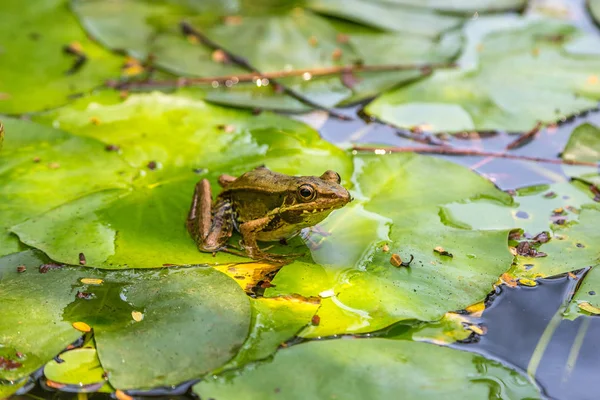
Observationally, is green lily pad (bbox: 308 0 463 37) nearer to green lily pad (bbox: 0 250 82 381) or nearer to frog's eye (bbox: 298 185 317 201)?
frog's eye (bbox: 298 185 317 201)

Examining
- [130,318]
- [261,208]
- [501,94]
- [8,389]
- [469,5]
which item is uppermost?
[469,5]

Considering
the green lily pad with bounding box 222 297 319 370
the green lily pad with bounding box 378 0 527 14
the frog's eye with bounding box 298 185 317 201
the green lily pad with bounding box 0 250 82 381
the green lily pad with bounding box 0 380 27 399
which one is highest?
the green lily pad with bounding box 378 0 527 14

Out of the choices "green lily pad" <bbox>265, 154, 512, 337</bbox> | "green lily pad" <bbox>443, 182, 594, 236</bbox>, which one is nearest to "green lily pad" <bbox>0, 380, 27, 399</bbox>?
"green lily pad" <bbox>265, 154, 512, 337</bbox>

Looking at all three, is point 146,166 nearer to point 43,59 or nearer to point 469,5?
point 43,59

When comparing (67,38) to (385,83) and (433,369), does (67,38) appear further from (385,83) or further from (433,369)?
(433,369)

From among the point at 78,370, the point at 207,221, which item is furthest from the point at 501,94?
the point at 78,370

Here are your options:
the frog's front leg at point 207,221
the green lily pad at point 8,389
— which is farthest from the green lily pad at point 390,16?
the green lily pad at point 8,389

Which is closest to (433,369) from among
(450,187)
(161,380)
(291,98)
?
(161,380)
